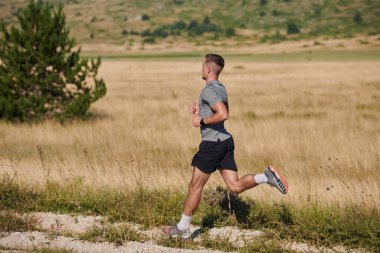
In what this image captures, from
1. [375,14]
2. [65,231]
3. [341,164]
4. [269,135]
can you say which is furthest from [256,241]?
[375,14]

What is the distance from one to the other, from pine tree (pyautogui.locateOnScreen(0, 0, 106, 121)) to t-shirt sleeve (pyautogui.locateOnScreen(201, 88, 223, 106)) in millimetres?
11063

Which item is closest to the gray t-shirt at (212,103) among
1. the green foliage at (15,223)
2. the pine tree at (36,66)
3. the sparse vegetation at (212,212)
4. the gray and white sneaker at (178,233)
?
the gray and white sneaker at (178,233)

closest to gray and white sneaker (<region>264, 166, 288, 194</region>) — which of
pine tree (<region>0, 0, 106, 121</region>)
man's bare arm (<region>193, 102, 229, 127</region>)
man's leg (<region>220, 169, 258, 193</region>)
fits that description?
man's leg (<region>220, 169, 258, 193</region>)

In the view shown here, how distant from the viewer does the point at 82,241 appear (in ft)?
21.0

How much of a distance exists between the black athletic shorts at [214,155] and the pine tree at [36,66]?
36.2 feet

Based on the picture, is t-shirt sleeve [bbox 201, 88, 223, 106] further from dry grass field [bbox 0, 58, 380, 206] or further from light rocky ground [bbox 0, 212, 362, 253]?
dry grass field [bbox 0, 58, 380, 206]

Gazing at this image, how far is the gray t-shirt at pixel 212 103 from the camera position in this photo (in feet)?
20.3

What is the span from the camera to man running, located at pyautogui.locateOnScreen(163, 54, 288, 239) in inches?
247

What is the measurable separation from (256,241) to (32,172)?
Answer: 16.3 ft

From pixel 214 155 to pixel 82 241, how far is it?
1836 mm

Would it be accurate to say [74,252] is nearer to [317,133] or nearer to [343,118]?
[317,133]

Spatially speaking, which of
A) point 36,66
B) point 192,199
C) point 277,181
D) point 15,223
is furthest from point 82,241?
point 36,66

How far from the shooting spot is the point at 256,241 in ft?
20.8

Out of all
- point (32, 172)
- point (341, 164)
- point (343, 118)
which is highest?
point (32, 172)
